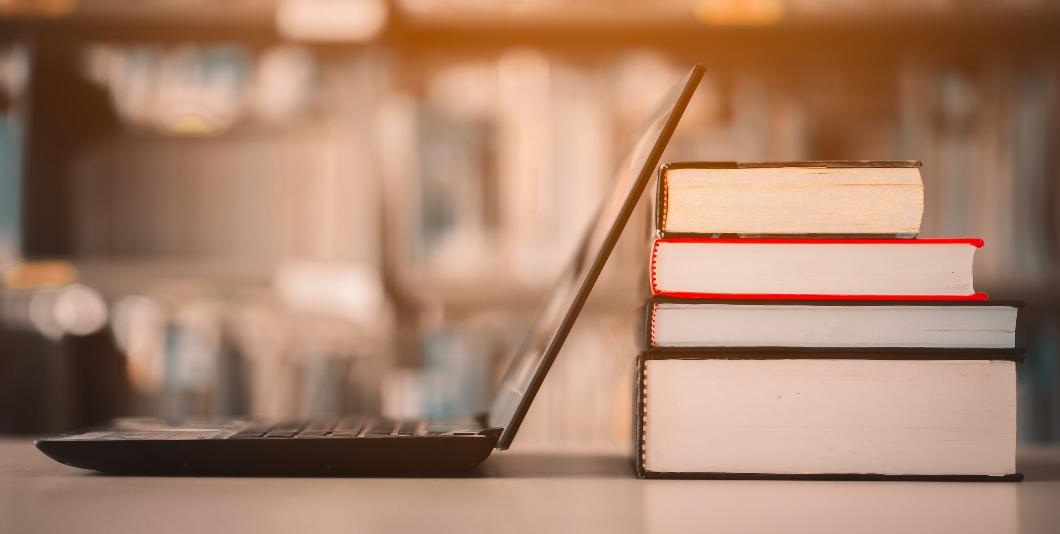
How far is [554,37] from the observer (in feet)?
5.81

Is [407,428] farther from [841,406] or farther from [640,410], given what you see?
[841,406]

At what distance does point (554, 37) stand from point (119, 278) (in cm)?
95

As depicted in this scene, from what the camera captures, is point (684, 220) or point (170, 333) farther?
point (170, 333)

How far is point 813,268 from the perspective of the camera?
1.96ft

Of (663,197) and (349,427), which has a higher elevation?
(663,197)

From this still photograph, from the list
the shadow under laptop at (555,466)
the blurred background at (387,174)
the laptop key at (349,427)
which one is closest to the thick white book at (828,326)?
the shadow under laptop at (555,466)

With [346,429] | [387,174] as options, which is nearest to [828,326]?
[346,429]

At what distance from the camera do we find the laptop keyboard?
0.61 m

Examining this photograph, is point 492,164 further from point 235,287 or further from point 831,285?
point 831,285

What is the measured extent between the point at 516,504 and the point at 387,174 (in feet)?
4.07

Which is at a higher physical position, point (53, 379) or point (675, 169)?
point (675, 169)

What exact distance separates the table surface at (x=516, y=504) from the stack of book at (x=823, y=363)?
0.02 meters

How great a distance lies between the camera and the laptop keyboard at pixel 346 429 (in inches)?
24.0

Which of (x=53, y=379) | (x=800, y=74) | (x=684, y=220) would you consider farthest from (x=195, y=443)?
(x=800, y=74)
